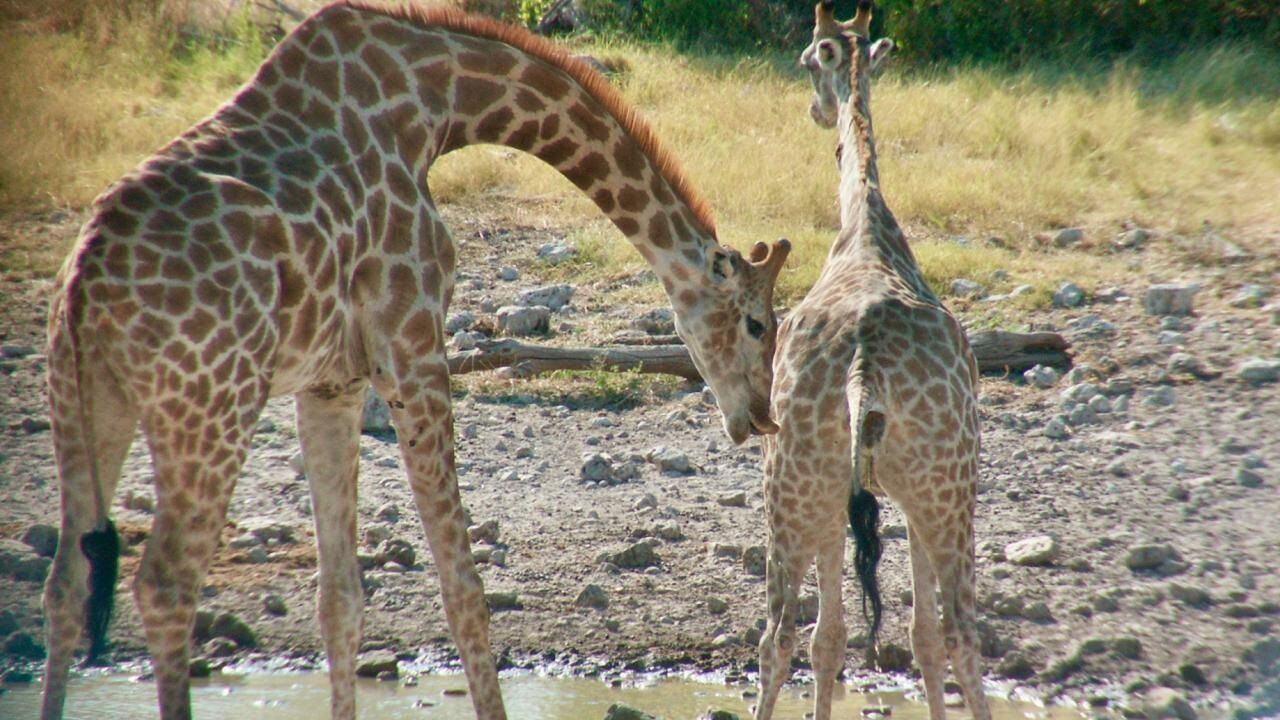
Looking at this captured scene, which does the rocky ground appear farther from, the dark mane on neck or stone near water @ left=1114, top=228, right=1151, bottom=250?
the dark mane on neck

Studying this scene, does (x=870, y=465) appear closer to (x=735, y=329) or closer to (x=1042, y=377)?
(x=735, y=329)

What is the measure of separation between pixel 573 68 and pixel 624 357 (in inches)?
140

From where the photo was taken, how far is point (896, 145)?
13.4m

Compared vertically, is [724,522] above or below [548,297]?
below

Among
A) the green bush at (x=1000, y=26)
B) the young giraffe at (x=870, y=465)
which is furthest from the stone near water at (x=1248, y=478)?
the green bush at (x=1000, y=26)

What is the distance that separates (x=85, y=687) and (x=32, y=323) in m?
4.26

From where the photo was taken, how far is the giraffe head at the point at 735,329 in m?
5.67

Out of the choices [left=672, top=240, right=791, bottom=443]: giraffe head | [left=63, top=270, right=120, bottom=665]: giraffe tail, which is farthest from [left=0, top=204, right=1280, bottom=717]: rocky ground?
[left=63, top=270, right=120, bottom=665]: giraffe tail

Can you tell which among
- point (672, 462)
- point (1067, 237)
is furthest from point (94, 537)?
point (1067, 237)

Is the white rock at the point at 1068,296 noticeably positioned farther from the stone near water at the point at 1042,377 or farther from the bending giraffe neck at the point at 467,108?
the bending giraffe neck at the point at 467,108

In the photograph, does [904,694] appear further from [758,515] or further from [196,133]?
[196,133]

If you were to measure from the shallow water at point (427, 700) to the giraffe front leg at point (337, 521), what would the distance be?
571mm

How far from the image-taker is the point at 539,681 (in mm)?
6180

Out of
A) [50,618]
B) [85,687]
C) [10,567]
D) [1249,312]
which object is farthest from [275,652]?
[1249,312]
